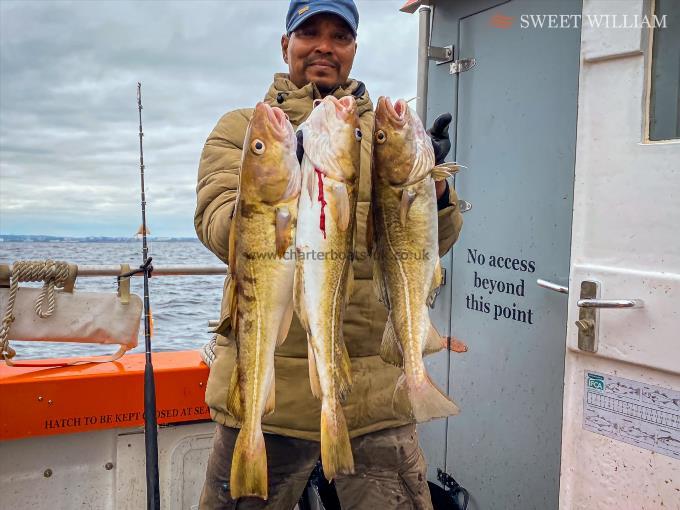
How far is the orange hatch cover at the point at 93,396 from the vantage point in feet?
11.0

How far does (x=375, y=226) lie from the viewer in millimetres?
2150

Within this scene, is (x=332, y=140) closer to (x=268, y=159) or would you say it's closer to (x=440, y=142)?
(x=268, y=159)

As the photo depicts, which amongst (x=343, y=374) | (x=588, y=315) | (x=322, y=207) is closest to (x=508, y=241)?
(x=588, y=315)

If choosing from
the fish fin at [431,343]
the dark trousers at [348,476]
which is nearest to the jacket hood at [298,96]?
the fish fin at [431,343]

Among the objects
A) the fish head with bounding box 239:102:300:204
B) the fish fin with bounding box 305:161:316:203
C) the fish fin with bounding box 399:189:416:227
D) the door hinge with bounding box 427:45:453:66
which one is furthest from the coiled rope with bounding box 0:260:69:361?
the door hinge with bounding box 427:45:453:66

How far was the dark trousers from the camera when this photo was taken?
2.56 m

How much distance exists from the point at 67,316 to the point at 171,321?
11.8 metres

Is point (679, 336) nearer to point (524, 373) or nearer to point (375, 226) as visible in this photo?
point (375, 226)

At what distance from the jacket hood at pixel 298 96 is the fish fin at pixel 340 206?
2.66 ft

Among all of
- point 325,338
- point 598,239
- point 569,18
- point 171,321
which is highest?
point 569,18

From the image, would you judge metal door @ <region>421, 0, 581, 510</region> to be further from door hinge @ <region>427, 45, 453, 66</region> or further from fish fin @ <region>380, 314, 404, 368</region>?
fish fin @ <region>380, 314, 404, 368</region>

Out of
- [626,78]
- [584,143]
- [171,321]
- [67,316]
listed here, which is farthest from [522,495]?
[171,321]

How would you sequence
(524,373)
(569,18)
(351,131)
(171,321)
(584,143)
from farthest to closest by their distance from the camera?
(171,321), (524,373), (569,18), (584,143), (351,131)

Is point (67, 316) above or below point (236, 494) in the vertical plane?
above
